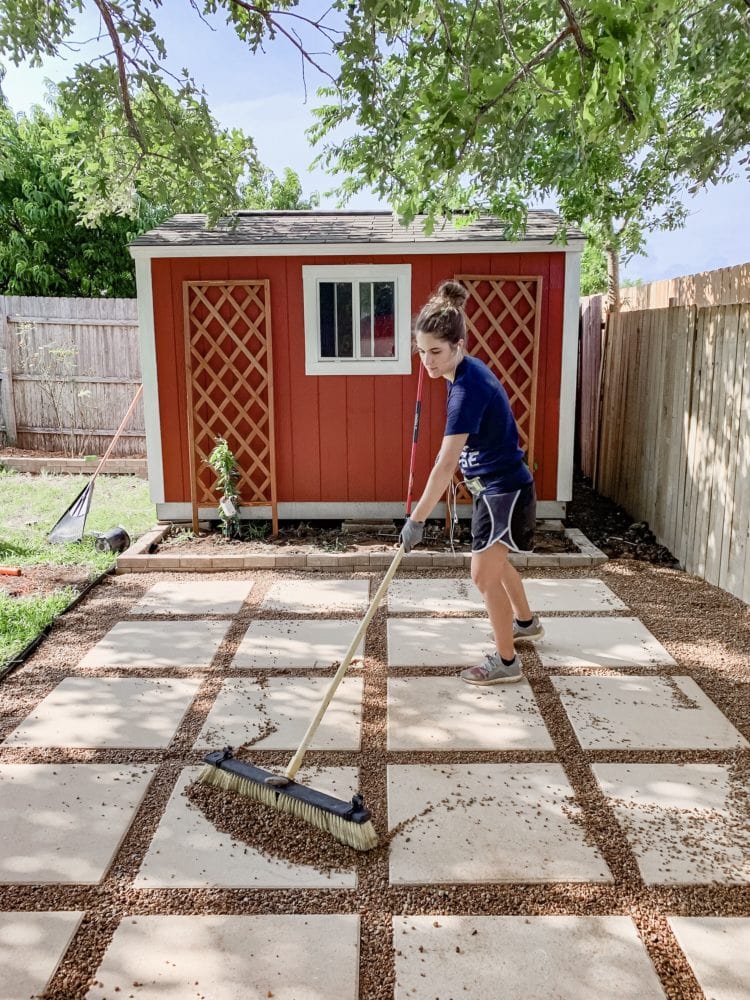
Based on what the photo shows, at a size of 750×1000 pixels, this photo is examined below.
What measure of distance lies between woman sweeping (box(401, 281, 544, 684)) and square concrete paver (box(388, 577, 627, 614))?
3.21 ft

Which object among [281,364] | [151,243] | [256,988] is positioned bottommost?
[256,988]

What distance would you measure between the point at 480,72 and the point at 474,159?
39.5 inches

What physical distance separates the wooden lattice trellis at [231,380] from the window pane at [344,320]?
1.67 ft

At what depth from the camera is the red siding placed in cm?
539

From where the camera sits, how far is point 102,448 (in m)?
8.77

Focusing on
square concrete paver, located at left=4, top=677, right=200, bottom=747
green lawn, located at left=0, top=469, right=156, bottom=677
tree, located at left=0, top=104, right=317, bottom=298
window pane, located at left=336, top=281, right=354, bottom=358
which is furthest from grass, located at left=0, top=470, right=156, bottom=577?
tree, located at left=0, top=104, right=317, bottom=298

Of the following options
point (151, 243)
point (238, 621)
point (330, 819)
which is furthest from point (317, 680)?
point (151, 243)

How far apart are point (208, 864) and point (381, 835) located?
48cm

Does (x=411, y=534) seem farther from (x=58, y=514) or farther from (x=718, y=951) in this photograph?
(x=58, y=514)

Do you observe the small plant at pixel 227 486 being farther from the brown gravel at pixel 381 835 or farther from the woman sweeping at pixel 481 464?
the woman sweeping at pixel 481 464

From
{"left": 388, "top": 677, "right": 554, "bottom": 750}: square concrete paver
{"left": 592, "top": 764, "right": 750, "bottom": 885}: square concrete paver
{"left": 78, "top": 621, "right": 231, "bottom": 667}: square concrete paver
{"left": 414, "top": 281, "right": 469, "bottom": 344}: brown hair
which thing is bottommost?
{"left": 592, "top": 764, "right": 750, "bottom": 885}: square concrete paver

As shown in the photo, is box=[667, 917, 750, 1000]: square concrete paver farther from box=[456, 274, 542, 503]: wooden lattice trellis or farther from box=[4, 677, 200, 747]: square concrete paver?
box=[456, 274, 542, 503]: wooden lattice trellis

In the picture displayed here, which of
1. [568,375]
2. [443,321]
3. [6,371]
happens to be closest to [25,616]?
[443,321]

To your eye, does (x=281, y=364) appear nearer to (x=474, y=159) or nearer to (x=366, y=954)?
(x=474, y=159)
